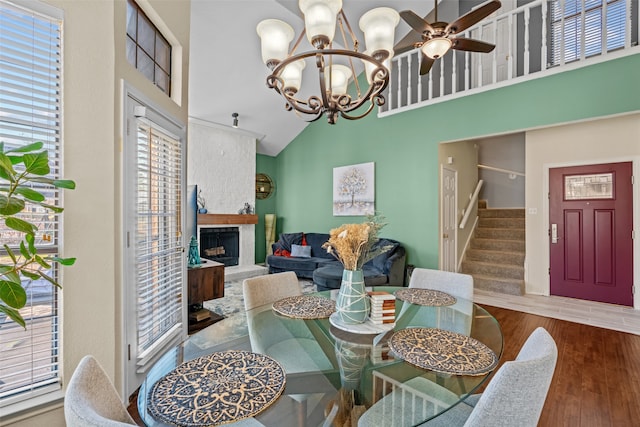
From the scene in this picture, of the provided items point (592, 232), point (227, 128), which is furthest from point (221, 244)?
point (592, 232)

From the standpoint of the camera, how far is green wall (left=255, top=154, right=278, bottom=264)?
22.5 feet

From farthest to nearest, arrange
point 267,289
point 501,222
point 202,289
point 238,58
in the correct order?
1. point 501,222
2. point 238,58
3. point 202,289
4. point 267,289

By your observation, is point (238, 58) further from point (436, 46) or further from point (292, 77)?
point (436, 46)

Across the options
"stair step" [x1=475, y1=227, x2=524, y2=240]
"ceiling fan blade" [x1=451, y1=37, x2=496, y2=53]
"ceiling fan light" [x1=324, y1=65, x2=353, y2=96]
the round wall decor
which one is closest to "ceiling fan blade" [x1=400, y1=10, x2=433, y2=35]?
"ceiling fan blade" [x1=451, y1=37, x2=496, y2=53]

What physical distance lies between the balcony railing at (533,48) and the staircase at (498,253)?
8.35 ft

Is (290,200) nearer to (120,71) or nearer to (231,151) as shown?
(231,151)

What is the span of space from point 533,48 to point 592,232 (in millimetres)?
3355

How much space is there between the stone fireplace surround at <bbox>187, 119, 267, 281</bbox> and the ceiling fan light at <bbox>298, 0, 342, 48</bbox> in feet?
13.7

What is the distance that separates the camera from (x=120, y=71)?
5.41 feet

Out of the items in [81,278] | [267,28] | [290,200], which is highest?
[267,28]

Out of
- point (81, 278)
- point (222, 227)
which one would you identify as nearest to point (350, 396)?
point (81, 278)

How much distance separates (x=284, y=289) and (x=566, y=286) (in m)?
4.27

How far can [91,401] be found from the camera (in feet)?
2.46

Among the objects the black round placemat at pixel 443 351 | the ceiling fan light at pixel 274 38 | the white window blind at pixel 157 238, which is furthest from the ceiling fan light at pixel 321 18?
the black round placemat at pixel 443 351
